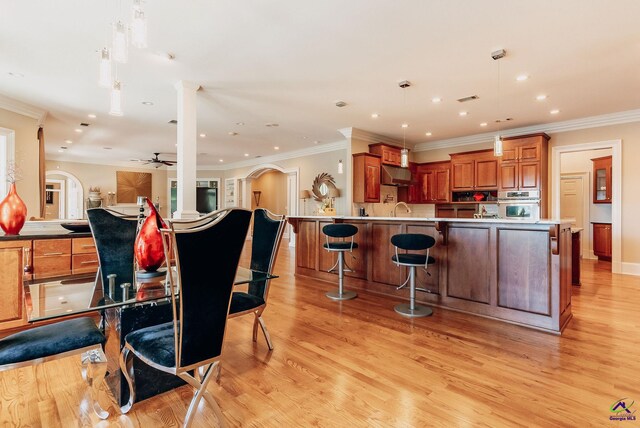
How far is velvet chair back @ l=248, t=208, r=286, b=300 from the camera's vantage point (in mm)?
2518

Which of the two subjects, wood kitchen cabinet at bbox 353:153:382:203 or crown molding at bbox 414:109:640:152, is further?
wood kitchen cabinet at bbox 353:153:382:203

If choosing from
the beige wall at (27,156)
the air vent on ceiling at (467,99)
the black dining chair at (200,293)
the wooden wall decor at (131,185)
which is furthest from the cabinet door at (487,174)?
the wooden wall decor at (131,185)

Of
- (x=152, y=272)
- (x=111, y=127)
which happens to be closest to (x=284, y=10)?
(x=152, y=272)

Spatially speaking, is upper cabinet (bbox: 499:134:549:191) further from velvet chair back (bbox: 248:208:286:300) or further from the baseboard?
velvet chair back (bbox: 248:208:286:300)

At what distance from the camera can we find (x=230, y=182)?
11.3 meters

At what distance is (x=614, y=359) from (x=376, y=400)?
6.29ft

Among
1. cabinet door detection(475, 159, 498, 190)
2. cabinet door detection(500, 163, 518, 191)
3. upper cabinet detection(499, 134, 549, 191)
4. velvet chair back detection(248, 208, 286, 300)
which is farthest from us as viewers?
cabinet door detection(475, 159, 498, 190)

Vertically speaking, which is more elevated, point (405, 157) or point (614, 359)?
point (405, 157)

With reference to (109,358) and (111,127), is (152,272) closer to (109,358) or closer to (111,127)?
(109,358)

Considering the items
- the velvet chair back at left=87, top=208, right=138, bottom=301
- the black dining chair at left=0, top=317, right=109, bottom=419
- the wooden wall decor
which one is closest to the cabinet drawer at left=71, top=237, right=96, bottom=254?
the velvet chair back at left=87, top=208, right=138, bottom=301

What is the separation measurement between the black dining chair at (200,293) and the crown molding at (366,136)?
5.37 m

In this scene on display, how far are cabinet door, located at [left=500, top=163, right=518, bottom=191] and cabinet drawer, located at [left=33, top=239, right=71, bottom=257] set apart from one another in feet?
22.7

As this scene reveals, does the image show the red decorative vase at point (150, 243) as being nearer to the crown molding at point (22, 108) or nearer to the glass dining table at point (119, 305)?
the glass dining table at point (119, 305)

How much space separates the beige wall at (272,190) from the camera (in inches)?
469
